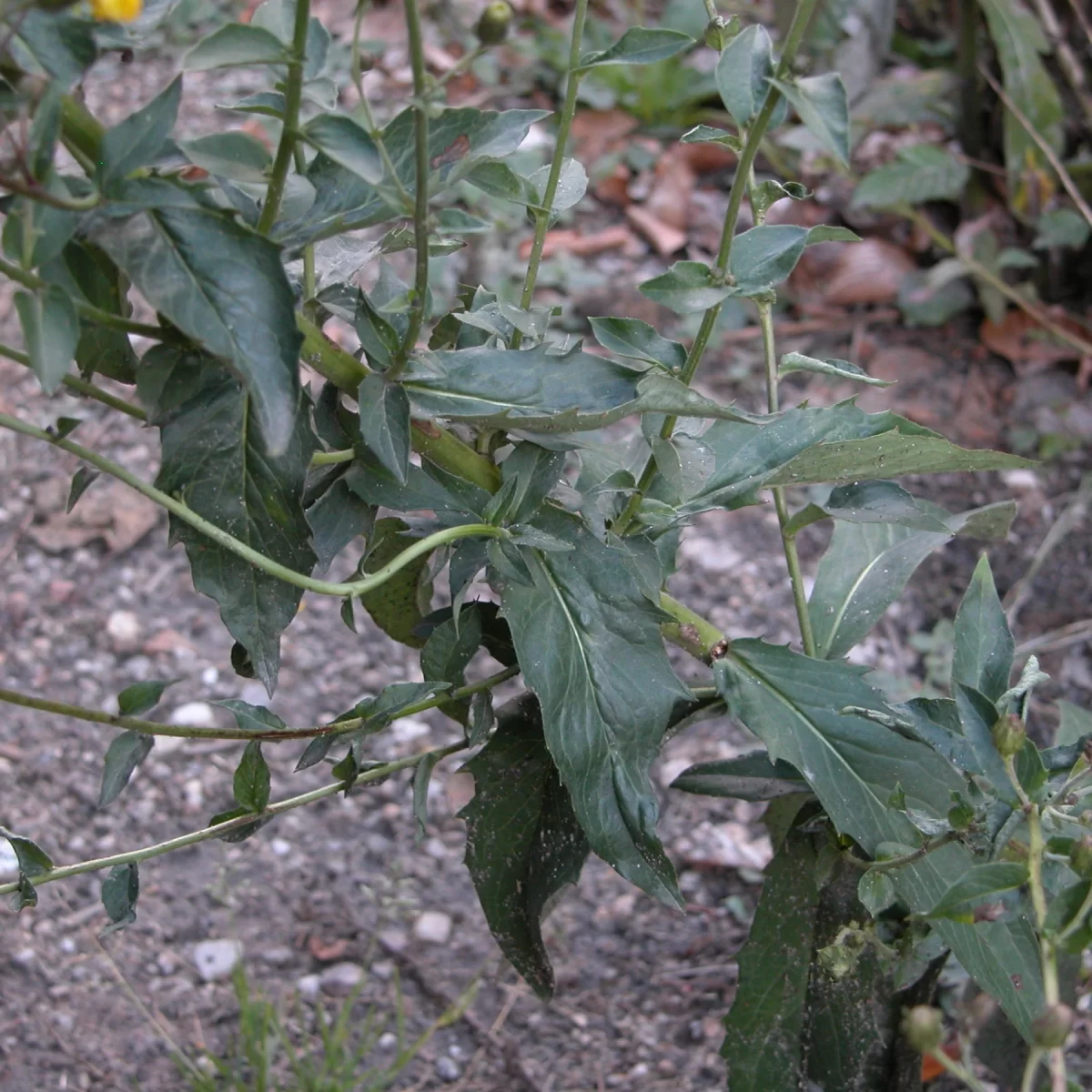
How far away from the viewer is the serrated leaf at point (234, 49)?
2.06ft

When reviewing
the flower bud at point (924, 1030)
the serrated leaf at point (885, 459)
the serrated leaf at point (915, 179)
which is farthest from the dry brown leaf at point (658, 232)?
the flower bud at point (924, 1030)

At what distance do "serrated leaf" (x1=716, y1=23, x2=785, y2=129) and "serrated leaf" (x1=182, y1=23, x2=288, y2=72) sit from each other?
0.24 meters

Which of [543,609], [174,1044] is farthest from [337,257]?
[174,1044]

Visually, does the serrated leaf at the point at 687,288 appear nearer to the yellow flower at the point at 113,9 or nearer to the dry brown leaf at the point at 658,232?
the yellow flower at the point at 113,9

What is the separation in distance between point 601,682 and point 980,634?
Result: 289mm

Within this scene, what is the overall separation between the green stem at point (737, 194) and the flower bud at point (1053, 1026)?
0.40 metres

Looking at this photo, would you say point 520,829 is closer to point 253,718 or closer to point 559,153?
point 253,718

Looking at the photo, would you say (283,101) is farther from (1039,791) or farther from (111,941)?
(111,941)

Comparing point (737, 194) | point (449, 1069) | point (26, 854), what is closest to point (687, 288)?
point (737, 194)

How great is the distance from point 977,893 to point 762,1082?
431mm

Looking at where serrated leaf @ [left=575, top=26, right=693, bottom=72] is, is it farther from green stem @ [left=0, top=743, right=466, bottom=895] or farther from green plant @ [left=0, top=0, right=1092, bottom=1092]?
green stem @ [left=0, top=743, right=466, bottom=895]

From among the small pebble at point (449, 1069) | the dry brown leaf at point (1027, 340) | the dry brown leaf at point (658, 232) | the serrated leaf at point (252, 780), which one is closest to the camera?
the serrated leaf at point (252, 780)

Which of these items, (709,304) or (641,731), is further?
(641,731)

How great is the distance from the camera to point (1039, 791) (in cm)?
78
